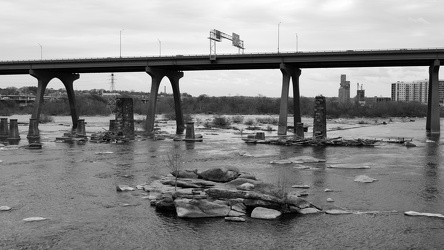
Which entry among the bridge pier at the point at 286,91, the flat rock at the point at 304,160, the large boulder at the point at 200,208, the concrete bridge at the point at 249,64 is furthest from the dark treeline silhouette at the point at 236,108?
the large boulder at the point at 200,208

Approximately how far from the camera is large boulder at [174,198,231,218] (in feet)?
54.9

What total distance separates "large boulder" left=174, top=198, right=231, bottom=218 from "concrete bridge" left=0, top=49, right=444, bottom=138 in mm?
41758

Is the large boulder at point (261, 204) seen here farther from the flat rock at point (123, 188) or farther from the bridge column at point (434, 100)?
the bridge column at point (434, 100)

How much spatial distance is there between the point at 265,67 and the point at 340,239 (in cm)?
5210

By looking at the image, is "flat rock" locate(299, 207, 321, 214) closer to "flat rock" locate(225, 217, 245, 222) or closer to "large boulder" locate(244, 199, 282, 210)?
"large boulder" locate(244, 199, 282, 210)

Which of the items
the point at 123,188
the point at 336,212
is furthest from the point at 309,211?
the point at 123,188

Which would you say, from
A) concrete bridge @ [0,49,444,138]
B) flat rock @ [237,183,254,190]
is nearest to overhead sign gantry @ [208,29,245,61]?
concrete bridge @ [0,49,444,138]

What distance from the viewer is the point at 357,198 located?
19812 mm

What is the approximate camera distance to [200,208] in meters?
17.0

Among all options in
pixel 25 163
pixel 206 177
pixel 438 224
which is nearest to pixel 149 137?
pixel 25 163

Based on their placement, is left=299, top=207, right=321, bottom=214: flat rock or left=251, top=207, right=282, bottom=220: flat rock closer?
left=251, top=207, right=282, bottom=220: flat rock

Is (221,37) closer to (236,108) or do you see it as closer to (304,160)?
(304,160)

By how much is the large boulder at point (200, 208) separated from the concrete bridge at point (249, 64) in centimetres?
4176

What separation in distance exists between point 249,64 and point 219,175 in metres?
41.6
